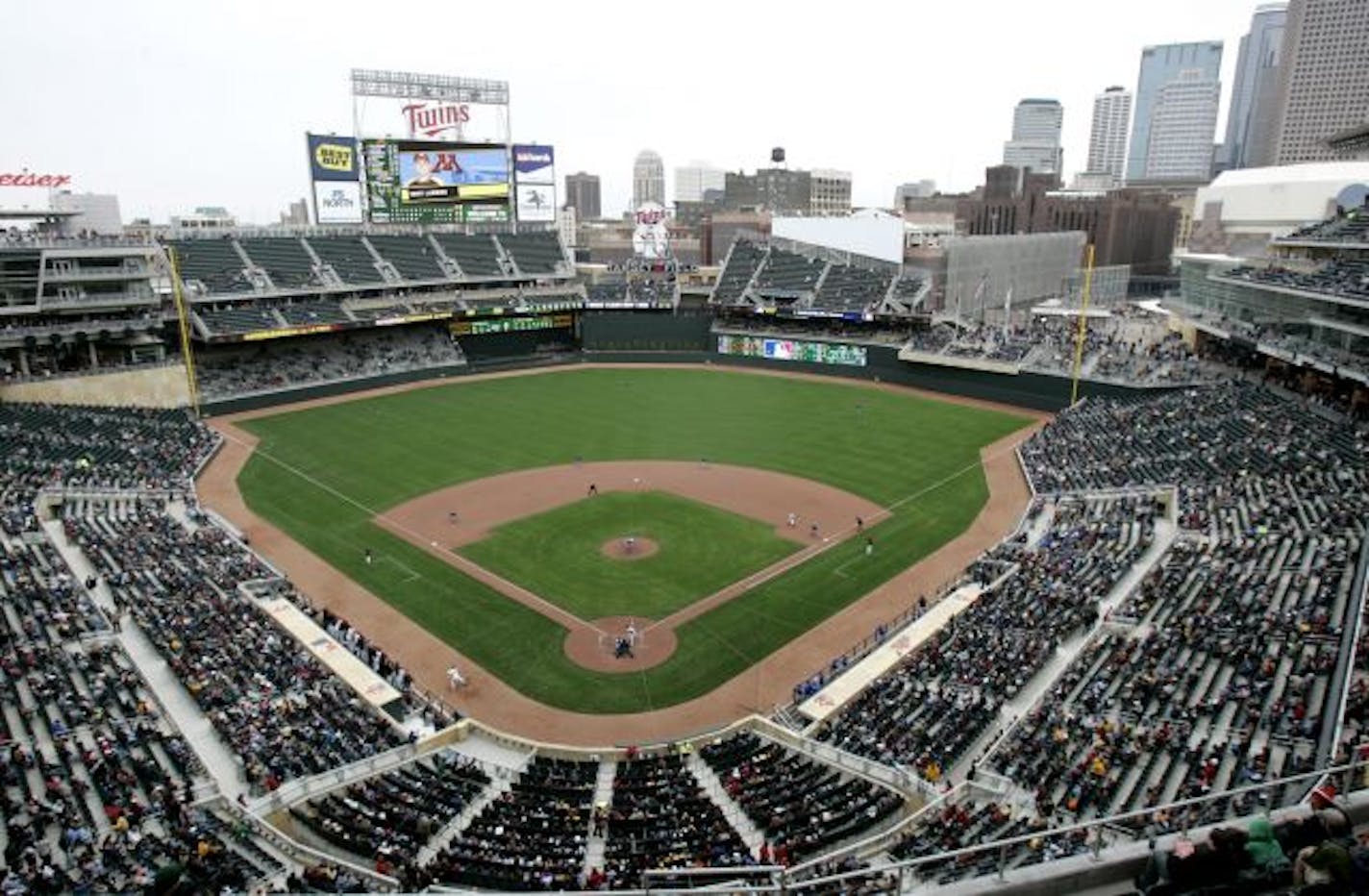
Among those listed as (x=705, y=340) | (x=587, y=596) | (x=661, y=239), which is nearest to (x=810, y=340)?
(x=705, y=340)

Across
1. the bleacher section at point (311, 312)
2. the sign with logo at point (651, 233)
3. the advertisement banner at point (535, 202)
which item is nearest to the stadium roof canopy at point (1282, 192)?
the sign with logo at point (651, 233)

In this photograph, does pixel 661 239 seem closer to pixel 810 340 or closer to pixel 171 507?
pixel 810 340

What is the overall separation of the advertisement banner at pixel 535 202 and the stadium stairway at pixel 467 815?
59955 millimetres

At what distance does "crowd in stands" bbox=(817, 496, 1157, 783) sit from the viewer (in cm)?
1977

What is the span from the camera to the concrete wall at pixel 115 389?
46906 millimetres

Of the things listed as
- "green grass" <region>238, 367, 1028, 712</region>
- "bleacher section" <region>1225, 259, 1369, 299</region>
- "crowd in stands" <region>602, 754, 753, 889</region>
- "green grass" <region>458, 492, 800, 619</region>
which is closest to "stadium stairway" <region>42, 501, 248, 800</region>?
"green grass" <region>238, 367, 1028, 712</region>

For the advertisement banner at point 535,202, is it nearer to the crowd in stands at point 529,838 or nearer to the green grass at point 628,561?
the green grass at point 628,561

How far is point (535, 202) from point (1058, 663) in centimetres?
6133

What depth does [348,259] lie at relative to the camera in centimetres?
6800

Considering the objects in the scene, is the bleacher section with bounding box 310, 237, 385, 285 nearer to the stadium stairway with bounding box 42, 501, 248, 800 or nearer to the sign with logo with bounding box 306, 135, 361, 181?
the sign with logo with bounding box 306, 135, 361, 181

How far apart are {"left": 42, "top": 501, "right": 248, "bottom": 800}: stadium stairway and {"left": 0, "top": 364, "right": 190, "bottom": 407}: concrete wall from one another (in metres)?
25.9

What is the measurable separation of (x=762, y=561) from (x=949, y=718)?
12158mm

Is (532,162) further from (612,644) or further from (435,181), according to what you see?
(612,644)

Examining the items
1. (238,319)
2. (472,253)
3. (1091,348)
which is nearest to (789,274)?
(1091,348)
